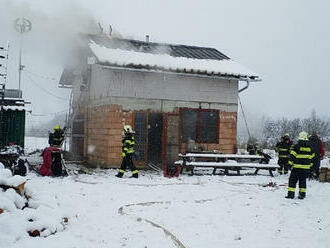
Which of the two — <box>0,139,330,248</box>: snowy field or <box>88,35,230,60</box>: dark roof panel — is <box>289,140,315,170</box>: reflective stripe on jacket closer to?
<box>0,139,330,248</box>: snowy field

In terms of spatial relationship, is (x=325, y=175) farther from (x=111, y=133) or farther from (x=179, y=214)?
(x=111, y=133)

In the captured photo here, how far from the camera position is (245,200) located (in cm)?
973

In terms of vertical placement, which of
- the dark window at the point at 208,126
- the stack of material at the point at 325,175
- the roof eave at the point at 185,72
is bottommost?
the stack of material at the point at 325,175

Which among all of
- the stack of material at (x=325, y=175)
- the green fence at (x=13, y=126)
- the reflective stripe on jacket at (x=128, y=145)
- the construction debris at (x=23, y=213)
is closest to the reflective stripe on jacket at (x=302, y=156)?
the stack of material at (x=325, y=175)

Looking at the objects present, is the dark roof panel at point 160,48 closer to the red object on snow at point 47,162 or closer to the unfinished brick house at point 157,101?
the unfinished brick house at point 157,101

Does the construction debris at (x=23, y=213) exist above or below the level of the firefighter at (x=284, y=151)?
below

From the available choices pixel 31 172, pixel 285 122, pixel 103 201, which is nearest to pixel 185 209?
pixel 103 201

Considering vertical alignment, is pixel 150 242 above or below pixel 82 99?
below

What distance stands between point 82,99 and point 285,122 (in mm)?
48012

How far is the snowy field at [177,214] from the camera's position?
6090mm

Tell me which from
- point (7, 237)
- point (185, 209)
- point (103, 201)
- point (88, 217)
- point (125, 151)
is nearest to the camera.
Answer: point (7, 237)

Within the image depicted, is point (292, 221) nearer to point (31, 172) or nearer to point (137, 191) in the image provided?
point (137, 191)

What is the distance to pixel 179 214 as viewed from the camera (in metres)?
7.91

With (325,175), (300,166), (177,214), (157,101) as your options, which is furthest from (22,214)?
(325,175)
